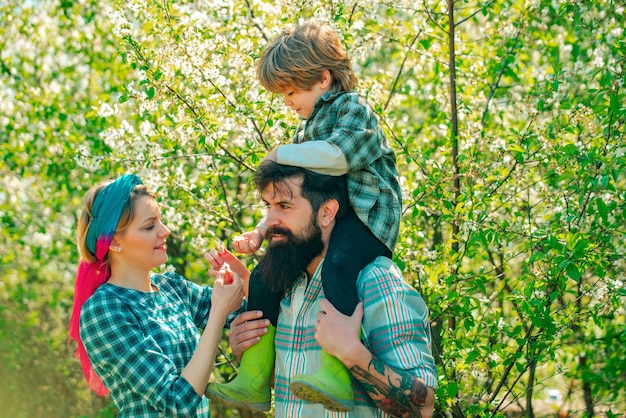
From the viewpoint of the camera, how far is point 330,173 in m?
2.66

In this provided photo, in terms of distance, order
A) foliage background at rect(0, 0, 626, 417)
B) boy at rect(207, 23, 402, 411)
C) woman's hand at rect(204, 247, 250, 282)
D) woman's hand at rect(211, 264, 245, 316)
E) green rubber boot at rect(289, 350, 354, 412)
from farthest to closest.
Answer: foliage background at rect(0, 0, 626, 417) < woman's hand at rect(204, 247, 250, 282) < woman's hand at rect(211, 264, 245, 316) < boy at rect(207, 23, 402, 411) < green rubber boot at rect(289, 350, 354, 412)

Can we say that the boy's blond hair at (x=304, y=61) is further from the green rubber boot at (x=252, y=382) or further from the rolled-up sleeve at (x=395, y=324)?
the green rubber boot at (x=252, y=382)

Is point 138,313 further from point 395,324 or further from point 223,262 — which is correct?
point 395,324

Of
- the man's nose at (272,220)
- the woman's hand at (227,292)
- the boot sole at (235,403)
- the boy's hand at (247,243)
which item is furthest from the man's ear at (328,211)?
the boot sole at (235,403)

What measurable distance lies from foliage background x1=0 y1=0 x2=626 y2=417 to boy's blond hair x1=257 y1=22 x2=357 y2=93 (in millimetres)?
882

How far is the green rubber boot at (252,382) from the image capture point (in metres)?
2.70

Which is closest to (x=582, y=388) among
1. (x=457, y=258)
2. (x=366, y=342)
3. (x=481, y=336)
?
(x=481, y=336)

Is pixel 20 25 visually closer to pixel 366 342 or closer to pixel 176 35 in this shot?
pixel 176 35

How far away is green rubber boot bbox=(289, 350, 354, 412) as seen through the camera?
2.34m

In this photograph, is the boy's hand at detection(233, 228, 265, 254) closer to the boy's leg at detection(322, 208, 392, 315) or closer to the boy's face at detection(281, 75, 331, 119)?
the boy's leg at detection(322, 208, 392, 315)

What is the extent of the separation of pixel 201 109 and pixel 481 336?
184 cm

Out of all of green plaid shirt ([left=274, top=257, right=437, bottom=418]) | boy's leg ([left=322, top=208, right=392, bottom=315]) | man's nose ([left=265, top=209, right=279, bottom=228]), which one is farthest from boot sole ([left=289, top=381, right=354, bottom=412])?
man's nose ([left=265, top=209, right=279, bottom=228])

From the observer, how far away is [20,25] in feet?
22.5

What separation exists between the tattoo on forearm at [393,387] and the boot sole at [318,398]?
0.28 feet
